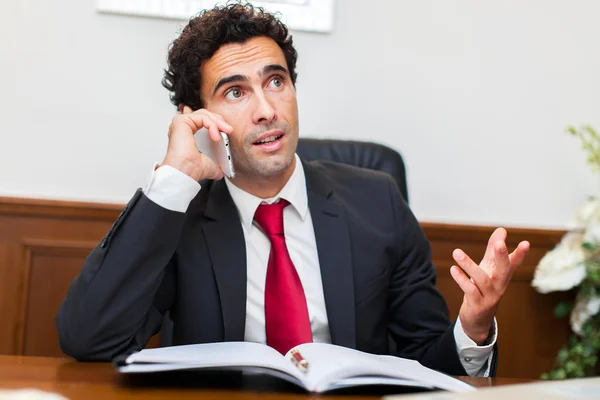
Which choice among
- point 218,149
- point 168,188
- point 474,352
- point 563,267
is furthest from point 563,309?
point 168,188

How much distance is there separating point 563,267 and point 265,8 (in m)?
1.33

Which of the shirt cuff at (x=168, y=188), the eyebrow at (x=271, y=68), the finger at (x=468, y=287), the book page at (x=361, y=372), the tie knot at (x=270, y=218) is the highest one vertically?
the eyebrow at (x=271, y=68)

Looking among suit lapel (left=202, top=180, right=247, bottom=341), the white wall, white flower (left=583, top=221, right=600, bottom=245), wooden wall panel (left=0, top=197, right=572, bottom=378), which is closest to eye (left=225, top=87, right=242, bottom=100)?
suit lapel (left=202, top=180, right=247, bottom=341)

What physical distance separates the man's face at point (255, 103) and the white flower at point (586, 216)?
44.6 inches

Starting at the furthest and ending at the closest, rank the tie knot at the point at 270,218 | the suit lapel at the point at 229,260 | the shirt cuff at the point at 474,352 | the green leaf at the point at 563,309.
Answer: the green leaf at the point at 563,309 → the tie knot at the point at 270,218 → the suit lapel at the point at 229,260 → the shirt cuff at the point at 474,352

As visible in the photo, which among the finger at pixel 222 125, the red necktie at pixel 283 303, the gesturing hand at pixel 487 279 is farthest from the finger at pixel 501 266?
the finger at pixel 222 125

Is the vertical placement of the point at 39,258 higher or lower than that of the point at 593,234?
lower

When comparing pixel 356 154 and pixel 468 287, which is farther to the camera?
pixel 356 154

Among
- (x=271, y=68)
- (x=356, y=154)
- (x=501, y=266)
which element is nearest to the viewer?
(x=501, y=266)

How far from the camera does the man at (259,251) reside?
1185mm

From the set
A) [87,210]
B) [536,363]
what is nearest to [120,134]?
[87,210]

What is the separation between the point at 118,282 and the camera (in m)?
1.17

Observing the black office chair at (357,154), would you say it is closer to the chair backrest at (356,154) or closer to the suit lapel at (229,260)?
the chair backrest at (356,154)

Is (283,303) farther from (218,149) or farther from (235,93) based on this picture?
(235,93)
